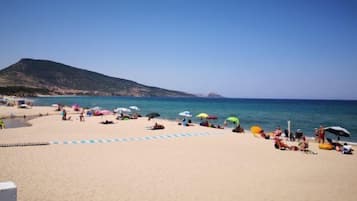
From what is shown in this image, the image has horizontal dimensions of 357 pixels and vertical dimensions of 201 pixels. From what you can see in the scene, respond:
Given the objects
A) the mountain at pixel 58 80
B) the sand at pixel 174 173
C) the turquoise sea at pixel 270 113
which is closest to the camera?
the sand at pixel 174 173

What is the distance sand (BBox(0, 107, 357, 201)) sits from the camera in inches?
256

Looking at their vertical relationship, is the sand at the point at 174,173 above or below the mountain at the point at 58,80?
below

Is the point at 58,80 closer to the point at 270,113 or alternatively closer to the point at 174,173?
the point at 270,113

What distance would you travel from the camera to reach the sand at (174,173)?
6.50m

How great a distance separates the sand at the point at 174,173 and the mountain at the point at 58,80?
325 feet

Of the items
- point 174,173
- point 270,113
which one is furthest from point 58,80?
point 174,173

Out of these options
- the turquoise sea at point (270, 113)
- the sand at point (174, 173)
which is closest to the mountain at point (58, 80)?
the turquoise sea at point (270, 113)

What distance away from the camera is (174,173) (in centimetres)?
831

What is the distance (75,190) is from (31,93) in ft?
326

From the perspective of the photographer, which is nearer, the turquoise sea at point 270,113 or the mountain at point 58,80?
the turquoise sea at point 270,113

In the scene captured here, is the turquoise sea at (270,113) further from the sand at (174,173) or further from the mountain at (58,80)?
the mountain at (58,80)

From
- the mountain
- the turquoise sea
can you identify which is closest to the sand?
the turquoise sea

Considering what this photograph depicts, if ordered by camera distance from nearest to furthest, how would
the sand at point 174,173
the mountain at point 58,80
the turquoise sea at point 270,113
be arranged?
the sand at point 174,173
the turquoise sea at point 270,113
the mountain at point 58,80

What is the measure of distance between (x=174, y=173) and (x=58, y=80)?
13983 centimetres
